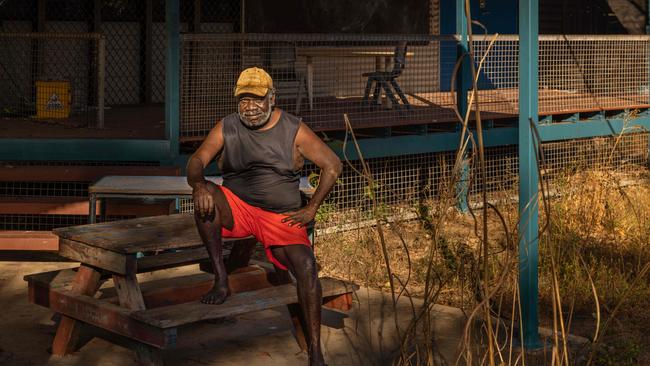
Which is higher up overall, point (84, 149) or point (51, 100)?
point (51, 100)

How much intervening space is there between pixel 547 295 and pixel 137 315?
12.2 ft

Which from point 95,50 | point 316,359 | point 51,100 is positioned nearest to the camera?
point 316,359

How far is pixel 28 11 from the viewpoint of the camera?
45.2ft

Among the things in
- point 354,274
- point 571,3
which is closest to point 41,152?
point 354,274

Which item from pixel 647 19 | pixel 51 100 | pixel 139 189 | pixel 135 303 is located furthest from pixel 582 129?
pixel 135 303

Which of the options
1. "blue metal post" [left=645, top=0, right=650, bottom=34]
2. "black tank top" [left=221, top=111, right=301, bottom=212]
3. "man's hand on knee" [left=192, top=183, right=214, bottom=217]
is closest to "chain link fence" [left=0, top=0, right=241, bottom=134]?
"blue metal post" [left=645, top=0, right=650, bottom=34]

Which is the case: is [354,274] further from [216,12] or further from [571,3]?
[571,3]

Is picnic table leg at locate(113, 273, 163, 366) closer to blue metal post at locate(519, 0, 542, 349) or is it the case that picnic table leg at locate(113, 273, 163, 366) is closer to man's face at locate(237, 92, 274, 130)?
man's face at locate(237, 92, 274, 130)

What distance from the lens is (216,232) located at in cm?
599

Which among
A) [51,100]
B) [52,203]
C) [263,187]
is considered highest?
[51,100]

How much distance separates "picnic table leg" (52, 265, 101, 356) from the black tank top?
3.32 feet

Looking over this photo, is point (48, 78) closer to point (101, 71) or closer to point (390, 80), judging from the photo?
point (101, 71)

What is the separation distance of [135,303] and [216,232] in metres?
0.58

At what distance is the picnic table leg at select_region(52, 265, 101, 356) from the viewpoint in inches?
248
